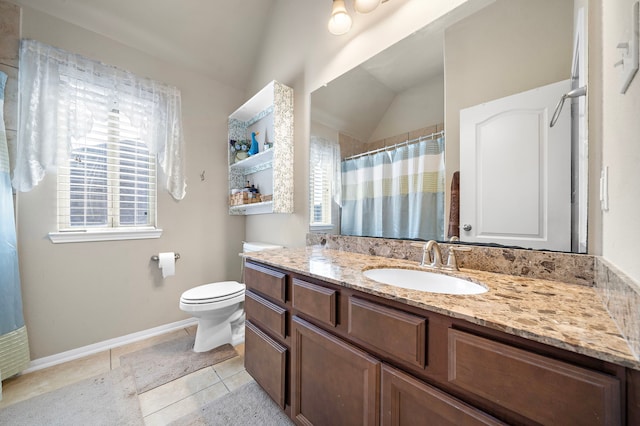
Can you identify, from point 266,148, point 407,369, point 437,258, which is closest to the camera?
point 407,369

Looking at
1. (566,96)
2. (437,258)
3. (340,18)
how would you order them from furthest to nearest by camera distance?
(340,18) → (437,258) → (566,96)

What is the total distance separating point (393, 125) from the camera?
4.53 feet

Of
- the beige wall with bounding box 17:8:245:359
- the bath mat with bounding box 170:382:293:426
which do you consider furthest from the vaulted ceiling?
the bath mat with bounding box 170:382:293:426

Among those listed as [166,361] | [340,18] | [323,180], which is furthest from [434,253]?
[166,361]

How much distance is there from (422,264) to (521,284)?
373mm

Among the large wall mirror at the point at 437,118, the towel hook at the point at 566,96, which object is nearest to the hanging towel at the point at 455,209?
the large wall mirror at the point at 437,118

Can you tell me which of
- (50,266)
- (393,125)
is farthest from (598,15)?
(50,266)

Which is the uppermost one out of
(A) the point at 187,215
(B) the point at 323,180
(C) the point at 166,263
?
(B) the point at 323,180

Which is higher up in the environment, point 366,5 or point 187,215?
point 366,5

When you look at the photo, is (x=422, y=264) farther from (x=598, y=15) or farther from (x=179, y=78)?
(x=179, y=78)

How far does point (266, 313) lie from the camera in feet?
4.38

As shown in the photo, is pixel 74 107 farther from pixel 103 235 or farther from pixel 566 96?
pixel 566 96

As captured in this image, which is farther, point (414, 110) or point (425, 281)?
point (414, 110)

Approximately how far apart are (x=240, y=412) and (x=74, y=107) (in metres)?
2.44
